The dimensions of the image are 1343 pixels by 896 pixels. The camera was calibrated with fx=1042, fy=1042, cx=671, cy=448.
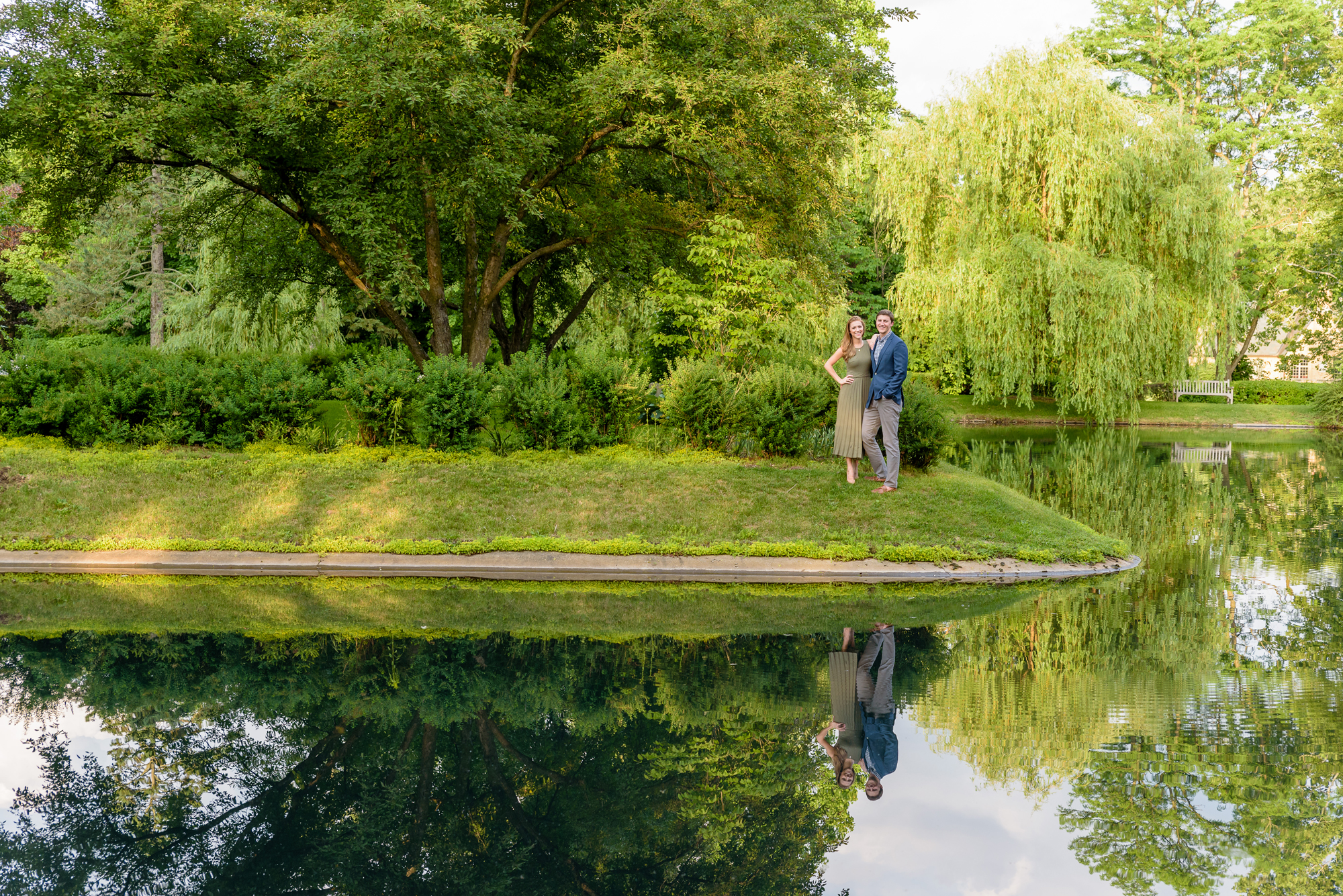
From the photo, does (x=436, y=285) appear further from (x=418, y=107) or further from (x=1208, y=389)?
(x=1208, y=389)

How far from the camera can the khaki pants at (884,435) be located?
1336 cm

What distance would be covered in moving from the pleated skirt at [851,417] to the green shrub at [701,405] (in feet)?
6.44

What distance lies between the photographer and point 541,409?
49.5 feet

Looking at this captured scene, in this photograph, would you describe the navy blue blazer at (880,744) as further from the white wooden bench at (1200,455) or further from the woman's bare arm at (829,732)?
the white wooden bench at (1200,455)

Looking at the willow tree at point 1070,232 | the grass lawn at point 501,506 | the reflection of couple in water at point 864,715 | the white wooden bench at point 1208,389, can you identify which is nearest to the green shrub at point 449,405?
the grass lawn at point 501,506

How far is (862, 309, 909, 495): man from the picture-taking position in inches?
513

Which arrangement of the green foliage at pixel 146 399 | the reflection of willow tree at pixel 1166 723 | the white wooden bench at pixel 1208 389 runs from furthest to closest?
the white wooden bench at pixel 1208 389 < the green foliage at pixel 146 399 < the reflection of willow tree at pixel 1166 723

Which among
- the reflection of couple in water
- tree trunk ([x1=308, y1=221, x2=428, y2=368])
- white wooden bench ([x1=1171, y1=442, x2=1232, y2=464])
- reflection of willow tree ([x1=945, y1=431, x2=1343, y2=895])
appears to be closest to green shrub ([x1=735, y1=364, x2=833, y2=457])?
reflection of willow tree ([x1=945, y1=431, x2=1343, y2=895])

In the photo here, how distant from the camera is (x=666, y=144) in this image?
1745cm

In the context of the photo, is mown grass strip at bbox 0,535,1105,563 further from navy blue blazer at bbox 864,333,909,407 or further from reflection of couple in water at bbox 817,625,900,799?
reflection of couple in water at bbox 817,625,900,799

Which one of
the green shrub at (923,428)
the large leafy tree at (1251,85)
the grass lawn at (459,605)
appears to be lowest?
the grass lawn at (459,605)

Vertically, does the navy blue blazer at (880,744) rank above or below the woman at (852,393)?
below

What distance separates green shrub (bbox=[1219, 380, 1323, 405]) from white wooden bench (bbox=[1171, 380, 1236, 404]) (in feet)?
1.19

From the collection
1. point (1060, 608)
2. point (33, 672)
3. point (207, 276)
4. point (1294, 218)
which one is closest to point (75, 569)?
point (33, 672)
